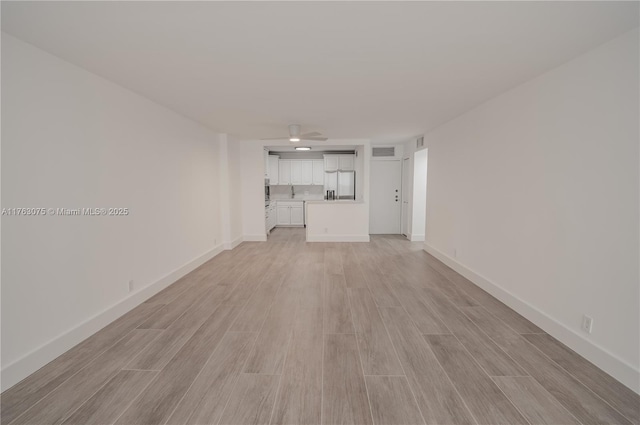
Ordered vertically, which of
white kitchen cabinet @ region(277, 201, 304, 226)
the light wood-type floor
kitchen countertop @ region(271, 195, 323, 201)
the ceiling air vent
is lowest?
the light wood-type floor

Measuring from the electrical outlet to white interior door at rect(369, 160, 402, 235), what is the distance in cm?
536

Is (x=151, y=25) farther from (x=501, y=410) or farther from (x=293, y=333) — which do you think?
(x=501, y=410)

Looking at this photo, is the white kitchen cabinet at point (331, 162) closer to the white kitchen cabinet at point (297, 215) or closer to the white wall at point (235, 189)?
the white kitchen cabinet at point (297, 215)

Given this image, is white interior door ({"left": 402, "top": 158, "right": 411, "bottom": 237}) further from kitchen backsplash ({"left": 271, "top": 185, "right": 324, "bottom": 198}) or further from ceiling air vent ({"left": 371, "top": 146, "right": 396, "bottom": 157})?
kitchen backsplash ({"left": 271, "top": 185, "right": 324, "bottom": 198})

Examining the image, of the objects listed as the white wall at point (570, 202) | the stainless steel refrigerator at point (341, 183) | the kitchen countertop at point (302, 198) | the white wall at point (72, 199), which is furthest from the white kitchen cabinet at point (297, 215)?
the white wall at point (570, 202)

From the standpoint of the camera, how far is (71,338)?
7.36 ft

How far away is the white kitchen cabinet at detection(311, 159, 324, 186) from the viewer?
8.47 meters

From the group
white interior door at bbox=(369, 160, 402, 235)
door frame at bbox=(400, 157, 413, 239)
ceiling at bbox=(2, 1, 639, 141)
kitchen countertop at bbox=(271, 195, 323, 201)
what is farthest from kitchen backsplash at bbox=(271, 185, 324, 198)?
ceiling at bbox=(2, 1, 639, 141)

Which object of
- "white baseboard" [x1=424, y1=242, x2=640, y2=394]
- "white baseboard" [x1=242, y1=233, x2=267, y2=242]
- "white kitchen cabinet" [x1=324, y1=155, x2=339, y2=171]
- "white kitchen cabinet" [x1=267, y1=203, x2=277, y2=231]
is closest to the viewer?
"white baseboard" [x1=424, y1=242, x2=640, y2=394]

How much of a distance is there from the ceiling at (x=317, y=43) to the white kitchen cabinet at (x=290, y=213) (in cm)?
550

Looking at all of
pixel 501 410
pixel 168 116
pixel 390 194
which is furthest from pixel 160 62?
pixel 390 194

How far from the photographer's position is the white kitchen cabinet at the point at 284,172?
8.51m

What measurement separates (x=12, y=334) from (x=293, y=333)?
201 centimetres

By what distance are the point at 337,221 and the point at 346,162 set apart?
261 cm
